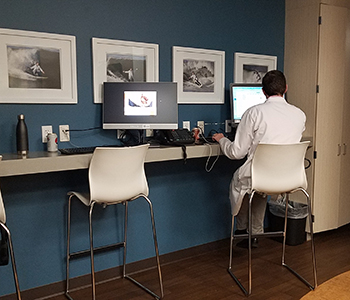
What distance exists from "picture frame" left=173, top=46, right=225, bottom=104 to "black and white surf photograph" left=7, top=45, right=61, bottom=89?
1.01 meters

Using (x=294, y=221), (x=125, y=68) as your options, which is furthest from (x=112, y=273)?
(x=294, y=221)

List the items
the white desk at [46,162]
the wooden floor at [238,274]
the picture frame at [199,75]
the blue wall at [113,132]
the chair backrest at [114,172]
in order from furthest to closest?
the picture frame at [199,75] < the wooden floor at [238,274] < the blue wall at [113,132] < the chair backrest at [114,172] < the white desk at [46,162]

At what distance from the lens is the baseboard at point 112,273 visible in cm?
296

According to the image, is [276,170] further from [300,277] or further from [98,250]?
[98,250]

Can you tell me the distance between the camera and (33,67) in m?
2.88

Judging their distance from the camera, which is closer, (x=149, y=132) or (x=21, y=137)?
(x=21, y=137)

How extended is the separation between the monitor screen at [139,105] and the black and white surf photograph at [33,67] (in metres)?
0.38

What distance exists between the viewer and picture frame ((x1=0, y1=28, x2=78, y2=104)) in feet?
9.09

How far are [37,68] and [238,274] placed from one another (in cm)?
211

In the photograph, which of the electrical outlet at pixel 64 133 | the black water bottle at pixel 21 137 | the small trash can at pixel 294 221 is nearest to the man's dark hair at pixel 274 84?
the small trash can at pixel 294 221

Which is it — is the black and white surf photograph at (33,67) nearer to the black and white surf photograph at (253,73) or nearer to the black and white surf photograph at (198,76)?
the black and white surf photograph at (198,76)

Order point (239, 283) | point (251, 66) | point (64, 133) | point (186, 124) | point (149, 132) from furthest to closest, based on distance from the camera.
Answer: point (251, 66) → point (186, 124) → point (149, 132) → point (239, 283) → point (64, 133)

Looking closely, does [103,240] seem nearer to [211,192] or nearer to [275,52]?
[211,192]

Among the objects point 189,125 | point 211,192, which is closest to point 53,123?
point 189,125
